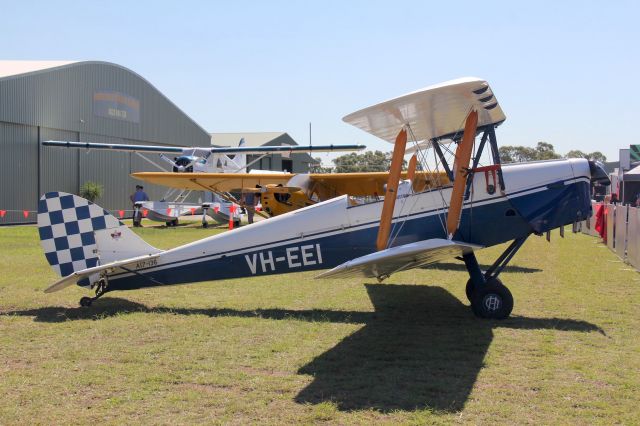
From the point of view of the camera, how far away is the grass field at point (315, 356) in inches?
165

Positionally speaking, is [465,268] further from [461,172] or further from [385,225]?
[461,172]

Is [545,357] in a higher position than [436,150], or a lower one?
lower

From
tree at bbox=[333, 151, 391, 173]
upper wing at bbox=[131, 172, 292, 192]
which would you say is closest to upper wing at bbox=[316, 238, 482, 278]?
upper wing at bbox=[131, 172, 292, 192]

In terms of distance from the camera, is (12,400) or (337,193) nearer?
(12,400)

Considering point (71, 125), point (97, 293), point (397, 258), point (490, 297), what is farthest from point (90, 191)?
point (397, 258)

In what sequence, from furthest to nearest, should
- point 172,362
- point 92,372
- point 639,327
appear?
point 639,327
point 172,362
point 92,372

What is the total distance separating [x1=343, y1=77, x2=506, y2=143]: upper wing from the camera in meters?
6.28

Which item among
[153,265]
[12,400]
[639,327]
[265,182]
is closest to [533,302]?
[639,327]

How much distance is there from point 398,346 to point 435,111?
2.76 metres

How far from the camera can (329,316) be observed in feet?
24.7

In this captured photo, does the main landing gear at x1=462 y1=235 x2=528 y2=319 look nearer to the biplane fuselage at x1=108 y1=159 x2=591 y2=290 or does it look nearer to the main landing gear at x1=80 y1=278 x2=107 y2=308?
the biplane fuselage at x1=108 y1=159 x2=591 y2=290

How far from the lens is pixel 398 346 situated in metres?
5.98

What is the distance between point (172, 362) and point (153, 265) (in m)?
2.59

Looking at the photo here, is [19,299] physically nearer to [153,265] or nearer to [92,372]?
[153,265]
